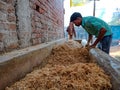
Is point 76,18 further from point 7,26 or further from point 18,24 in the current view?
point 7,26

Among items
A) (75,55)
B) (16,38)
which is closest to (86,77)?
(16,38)

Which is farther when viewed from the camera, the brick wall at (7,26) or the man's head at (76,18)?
the man's head at (76,18)

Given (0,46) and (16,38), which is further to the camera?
(16,38)

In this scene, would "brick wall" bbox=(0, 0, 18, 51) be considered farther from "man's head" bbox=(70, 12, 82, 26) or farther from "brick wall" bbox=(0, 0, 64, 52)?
"man's head" bbox=(70, 12, 82, 26)

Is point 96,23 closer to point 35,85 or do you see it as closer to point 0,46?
point 0,46

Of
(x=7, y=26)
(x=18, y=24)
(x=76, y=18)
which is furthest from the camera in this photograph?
(x=76, y=18)

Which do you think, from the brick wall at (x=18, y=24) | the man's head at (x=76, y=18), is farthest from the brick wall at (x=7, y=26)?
the man's head at (x=76, y=18)

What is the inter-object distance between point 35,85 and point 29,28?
175cm

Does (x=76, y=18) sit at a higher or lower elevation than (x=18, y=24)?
higher

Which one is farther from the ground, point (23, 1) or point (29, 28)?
point (23, 1)

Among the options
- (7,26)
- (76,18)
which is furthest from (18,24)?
(76,18)

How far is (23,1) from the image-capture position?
2.85 m

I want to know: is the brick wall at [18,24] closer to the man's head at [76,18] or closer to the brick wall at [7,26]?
the brick wall at [7,26]

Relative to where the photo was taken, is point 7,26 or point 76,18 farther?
point 76,18
